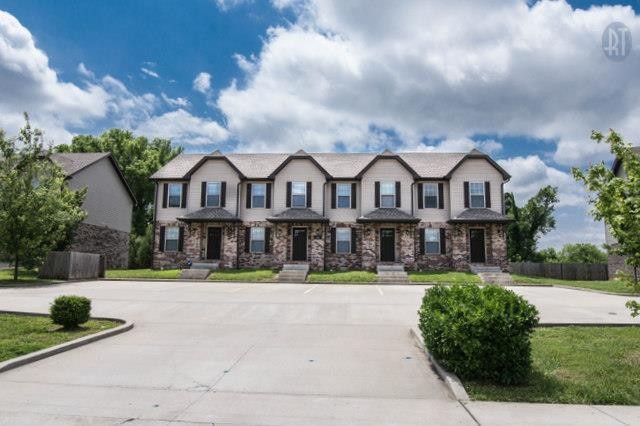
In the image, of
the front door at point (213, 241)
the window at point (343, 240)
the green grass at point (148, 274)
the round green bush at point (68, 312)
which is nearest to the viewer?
the round green bush at point (68, 312)

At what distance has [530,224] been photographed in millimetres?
46656

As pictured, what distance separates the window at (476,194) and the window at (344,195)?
8.20 meters

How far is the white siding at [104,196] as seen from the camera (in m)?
31.7

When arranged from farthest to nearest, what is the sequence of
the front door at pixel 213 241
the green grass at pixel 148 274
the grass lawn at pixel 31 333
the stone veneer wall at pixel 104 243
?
the front door at pixel 213 241 < the stone veneer wall at pixel 104 243 < the green grass at pixel 148 274 < the grass lawn at pixel 31 333

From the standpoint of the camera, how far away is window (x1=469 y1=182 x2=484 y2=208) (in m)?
30.5

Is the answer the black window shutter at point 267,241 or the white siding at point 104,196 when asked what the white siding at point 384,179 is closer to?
the black window shutter at point 267,241

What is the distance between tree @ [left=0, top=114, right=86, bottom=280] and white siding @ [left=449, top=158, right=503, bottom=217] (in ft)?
77.4

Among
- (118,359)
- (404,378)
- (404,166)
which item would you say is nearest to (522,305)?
(404,378)

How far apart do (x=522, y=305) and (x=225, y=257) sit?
84.6 ft

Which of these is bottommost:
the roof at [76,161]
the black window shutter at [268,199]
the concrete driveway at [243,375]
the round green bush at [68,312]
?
the concrete driveway at [243,375]

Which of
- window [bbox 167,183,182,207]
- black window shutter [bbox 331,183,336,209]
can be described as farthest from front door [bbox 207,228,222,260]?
black window shutter [bbox 331,183,336,209]

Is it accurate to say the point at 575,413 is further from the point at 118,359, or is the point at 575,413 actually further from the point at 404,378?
the point at 118,359

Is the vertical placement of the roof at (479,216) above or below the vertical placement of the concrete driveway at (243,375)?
above

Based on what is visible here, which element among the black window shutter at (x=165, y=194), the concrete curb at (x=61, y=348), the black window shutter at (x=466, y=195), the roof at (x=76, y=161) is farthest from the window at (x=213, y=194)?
the concrete curb at (x=61, y=348)
